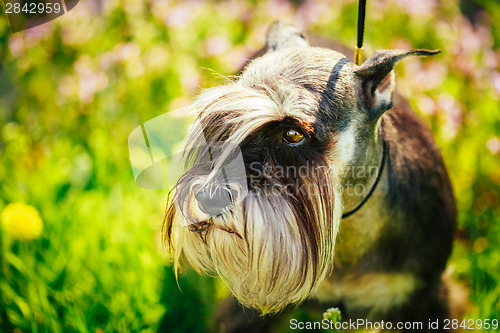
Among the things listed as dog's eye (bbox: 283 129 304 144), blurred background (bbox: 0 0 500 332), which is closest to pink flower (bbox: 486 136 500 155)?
blurred background (bbox: 0 0 500 332)

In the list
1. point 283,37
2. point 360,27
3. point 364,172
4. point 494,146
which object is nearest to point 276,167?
point 364,172

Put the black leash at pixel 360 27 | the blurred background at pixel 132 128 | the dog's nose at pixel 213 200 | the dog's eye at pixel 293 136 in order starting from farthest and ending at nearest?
1. the blurred background at pixel 132 128
2. the black leash at pixel 360 27
3. the dog's eye at pixel 293 136
4. the dog's nose at pixel 213 200

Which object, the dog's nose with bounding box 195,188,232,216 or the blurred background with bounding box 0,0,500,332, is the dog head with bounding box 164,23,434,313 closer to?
the dog's nose with bounding box 195,188,232,216

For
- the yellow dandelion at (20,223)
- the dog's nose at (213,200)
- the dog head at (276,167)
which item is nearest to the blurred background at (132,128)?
the yellow dandelion at (20,223)

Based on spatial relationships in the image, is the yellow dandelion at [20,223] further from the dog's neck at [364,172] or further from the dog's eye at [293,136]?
the dog's neck at [364,172]

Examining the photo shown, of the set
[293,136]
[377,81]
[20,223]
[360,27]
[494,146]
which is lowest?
[494,146]

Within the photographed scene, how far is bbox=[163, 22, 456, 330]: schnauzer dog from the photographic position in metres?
1.39

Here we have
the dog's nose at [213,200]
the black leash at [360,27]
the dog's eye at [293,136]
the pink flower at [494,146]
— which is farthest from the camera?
the pink flower at [494,146]

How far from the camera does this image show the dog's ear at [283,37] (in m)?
1.98

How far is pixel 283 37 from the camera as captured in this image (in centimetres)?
202

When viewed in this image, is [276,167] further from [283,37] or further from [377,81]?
[283,37]

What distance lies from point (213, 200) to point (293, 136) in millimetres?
356

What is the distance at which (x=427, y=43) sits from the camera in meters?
3.99

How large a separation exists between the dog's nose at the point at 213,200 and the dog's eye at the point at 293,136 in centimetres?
28
